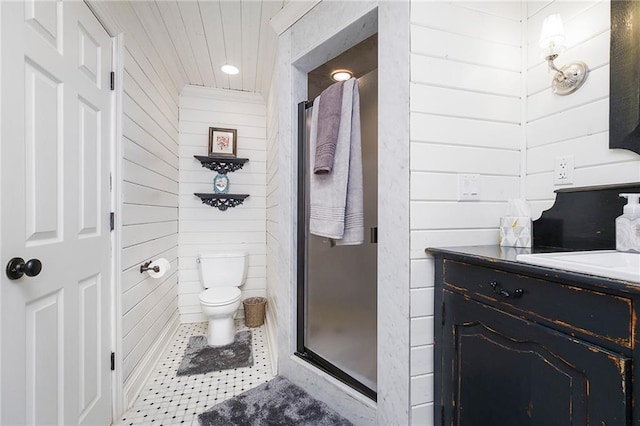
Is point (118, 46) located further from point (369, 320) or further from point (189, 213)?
point (369, 320)

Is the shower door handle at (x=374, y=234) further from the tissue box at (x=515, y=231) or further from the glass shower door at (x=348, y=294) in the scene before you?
the tissue box at (x=515, y=231)

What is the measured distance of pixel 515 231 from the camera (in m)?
1.16

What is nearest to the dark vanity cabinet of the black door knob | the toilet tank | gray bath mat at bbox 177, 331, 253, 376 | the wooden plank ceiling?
the black door knob

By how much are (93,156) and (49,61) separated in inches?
17.0

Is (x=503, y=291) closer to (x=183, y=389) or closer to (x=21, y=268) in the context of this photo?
(x=21, y=268)

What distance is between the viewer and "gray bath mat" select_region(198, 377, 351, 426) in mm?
1423

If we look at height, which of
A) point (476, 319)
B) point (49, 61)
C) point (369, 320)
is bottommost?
point (369, 320)

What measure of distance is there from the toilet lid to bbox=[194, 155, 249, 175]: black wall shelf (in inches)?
46.0

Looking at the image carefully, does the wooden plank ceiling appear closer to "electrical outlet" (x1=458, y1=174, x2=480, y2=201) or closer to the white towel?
the white towel

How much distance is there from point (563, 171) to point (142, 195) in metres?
2.29

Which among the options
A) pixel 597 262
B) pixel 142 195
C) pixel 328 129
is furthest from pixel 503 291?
pixel 142 195

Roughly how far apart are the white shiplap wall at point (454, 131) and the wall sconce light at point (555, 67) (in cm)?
16

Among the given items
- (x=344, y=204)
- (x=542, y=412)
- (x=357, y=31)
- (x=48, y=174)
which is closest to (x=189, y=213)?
(x=48, y=174)

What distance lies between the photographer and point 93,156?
136 centimetres
